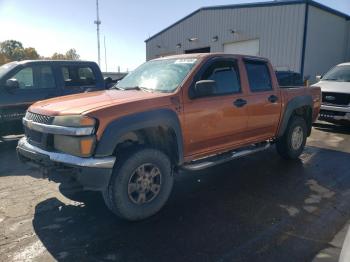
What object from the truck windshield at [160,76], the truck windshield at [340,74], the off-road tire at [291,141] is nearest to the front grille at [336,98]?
the truck windshield at [340,74]

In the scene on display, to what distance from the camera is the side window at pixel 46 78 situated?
7.49m

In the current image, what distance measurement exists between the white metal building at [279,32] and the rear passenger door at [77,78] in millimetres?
11769

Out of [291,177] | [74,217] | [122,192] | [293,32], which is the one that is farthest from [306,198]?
[293,32]

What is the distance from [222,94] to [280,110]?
1.59 metres

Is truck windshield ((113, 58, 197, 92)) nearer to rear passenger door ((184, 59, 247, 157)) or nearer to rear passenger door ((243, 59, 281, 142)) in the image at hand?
rear passenger door ((184, 59, 247, 157))

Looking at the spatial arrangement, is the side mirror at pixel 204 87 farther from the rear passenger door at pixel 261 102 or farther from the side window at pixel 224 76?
the rear passenger door at pixel 261 102

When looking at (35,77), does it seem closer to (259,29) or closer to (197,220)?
(197,220)

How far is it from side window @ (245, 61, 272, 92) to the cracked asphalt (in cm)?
145

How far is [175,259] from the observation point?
3064mm

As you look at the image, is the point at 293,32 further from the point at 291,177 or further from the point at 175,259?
the point at 175,259

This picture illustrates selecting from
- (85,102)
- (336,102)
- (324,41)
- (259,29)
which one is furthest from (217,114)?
(324,41)

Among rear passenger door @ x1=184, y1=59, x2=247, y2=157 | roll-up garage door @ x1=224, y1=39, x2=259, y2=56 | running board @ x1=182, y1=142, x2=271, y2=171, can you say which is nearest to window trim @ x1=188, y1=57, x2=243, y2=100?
rear passenger door @ x1=184, y1=59, x2=247, y2=157

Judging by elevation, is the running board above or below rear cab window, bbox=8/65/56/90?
below

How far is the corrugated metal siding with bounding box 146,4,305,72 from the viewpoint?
1648cm
